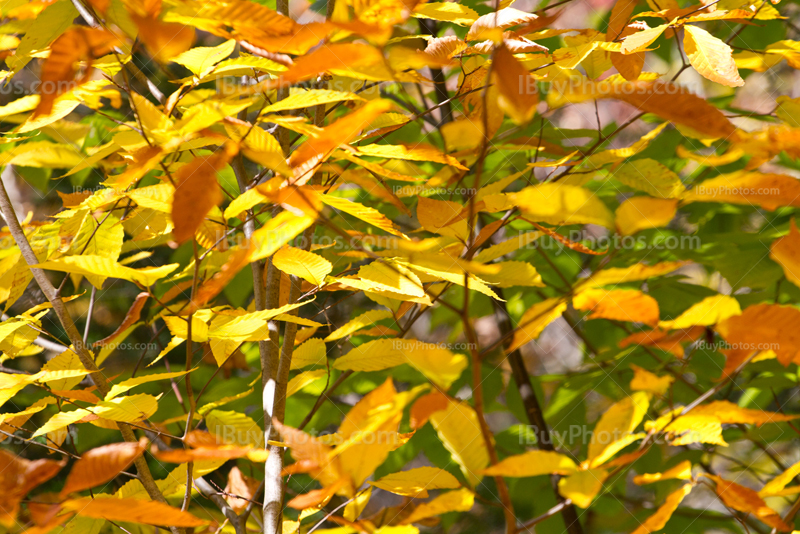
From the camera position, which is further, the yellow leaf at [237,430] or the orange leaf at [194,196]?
the yellow leaf at [237,430]

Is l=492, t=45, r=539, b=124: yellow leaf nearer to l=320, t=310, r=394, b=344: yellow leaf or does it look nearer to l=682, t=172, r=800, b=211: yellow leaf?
l=682, t=172, r=800, b=211: yellow leaf

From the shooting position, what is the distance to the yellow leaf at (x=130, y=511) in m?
0.30

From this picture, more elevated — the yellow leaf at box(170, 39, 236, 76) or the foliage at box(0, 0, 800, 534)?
the yellow leaf at box(170, 39, 236, 76)

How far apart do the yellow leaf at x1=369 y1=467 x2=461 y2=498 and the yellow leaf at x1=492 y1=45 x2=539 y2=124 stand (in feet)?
0.90

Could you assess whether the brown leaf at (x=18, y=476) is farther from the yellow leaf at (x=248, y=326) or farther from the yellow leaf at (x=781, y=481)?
the yellow leaf at (x=781, y=481)

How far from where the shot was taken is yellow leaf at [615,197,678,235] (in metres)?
0.34

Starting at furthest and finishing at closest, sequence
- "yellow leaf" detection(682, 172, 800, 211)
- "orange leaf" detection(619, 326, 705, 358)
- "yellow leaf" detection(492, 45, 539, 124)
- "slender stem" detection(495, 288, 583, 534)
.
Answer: "slender stem" detection(495, 288, 583, 534) → "orange leaf" detection(619, 326, 705, 358) → "yellow leaf" detection(682, 172, 800, 211) → "yellow leaf" detection(492, 45, 539, 124)

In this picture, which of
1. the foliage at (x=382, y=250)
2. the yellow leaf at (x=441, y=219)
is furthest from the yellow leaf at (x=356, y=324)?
the yellow leaf at (x=441, y=219)

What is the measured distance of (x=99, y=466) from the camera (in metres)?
0.34

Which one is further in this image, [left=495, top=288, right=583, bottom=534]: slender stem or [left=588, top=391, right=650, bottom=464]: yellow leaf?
[left=495, top=288, right=583, bottom=534]: slender stem

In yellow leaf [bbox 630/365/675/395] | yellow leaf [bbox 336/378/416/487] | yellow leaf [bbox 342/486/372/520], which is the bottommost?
yellow leaf [bbox 342/486/372/520]

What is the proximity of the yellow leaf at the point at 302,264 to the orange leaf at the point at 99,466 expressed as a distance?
161 millimetres

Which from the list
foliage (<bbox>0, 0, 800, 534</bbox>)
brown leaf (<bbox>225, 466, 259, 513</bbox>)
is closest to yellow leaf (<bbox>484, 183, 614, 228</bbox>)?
foliage (<bbox>0, 0, 800, 534</bbox>)

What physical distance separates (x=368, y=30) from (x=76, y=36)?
171 millimetres
